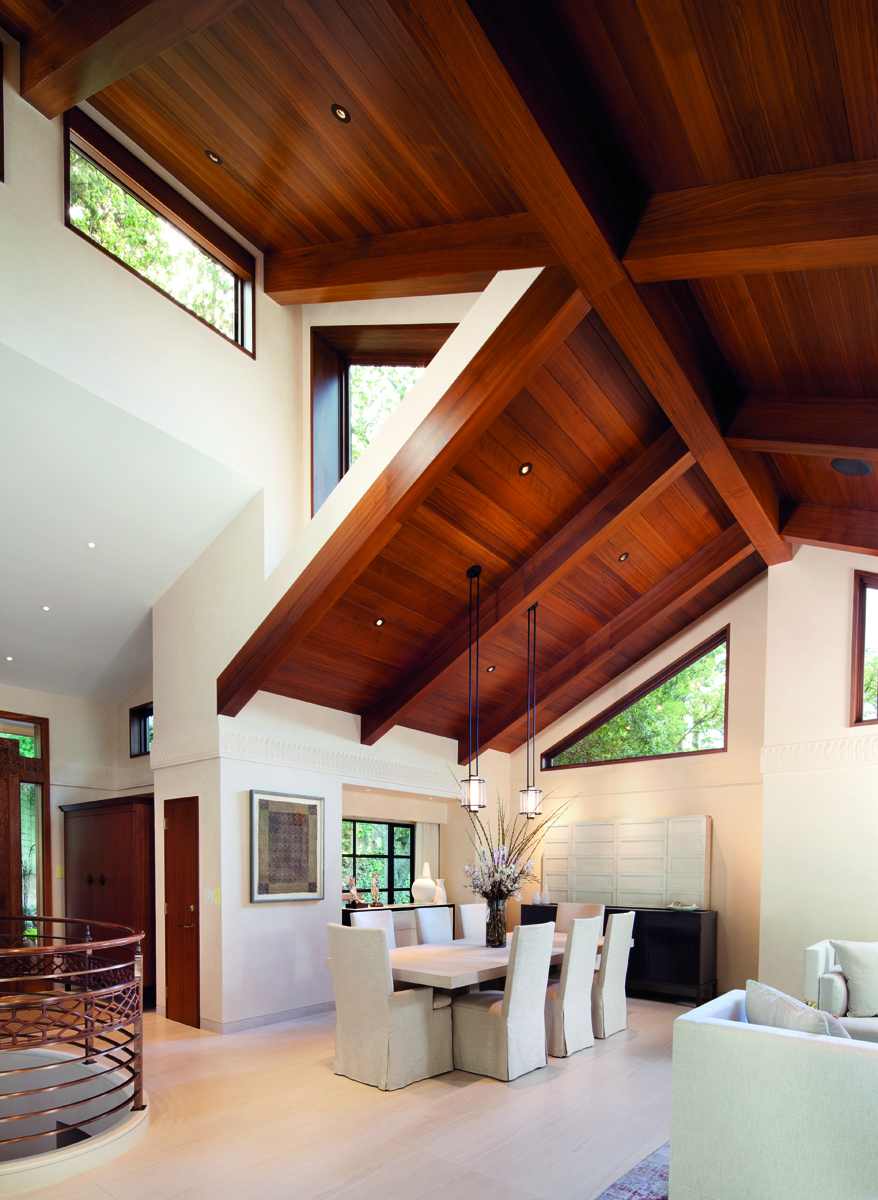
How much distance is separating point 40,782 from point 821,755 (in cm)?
747

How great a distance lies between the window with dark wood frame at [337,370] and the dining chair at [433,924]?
3369 millimetres

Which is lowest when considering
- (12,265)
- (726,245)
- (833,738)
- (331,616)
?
(833,738)

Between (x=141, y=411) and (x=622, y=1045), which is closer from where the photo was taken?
(x=141, y=411)

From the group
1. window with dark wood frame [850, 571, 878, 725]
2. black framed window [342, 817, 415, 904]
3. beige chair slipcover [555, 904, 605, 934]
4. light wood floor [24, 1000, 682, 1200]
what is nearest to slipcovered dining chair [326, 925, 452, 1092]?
light wood floor [24, 1000, 682, 1200]

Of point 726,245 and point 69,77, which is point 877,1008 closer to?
point 726,245

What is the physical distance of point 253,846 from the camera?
6496mm

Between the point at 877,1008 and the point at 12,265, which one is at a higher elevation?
the point at 12,265

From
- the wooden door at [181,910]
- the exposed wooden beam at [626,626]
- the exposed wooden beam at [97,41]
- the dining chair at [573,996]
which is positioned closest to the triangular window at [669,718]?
the exposed wooden beam at [626,626]

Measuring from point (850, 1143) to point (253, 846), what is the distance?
4.70 metres

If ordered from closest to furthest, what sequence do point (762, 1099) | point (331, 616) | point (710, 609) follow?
point (762, 1099) → point (331, 616) → point (710, 609)

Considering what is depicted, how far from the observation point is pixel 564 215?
140 inches

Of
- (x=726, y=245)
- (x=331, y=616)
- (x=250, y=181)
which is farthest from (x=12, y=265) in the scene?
(x=726, y=245)

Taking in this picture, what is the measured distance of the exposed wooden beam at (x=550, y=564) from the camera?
6.04 metres

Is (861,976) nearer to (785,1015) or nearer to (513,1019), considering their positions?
(513,1019)
